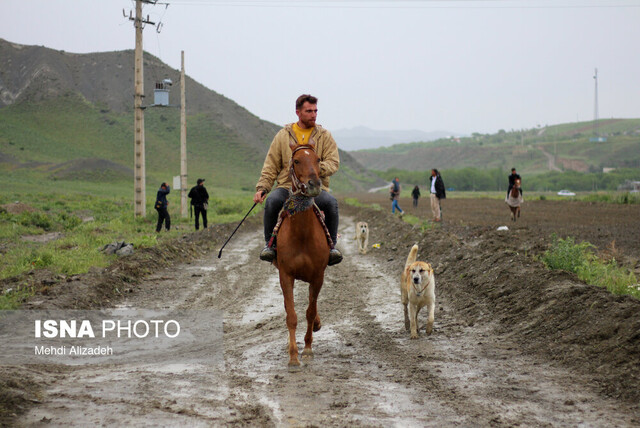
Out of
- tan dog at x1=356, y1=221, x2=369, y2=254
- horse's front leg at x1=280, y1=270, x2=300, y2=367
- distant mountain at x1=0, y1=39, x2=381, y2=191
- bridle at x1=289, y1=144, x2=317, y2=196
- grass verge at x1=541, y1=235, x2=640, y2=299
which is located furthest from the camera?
distant mountain at x1=0, y1=39, x2=381, y2=191

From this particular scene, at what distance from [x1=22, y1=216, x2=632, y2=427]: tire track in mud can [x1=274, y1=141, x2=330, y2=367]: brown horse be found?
633 mm

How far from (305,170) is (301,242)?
1043 mm

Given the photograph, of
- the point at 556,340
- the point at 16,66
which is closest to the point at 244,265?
the point at 556,340

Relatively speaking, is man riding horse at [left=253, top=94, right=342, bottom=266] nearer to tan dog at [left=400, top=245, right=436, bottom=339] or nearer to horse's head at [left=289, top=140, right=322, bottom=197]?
horse's head at [left=289, top=140, right=322, bottom=197]

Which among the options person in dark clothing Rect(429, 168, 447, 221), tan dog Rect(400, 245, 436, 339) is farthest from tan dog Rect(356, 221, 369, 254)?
tan dog Rect(400, 245, 436, 339)

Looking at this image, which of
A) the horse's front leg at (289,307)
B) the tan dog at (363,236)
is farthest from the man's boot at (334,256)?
the tan dog at (363,236)

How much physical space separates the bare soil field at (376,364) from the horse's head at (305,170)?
2.09 m

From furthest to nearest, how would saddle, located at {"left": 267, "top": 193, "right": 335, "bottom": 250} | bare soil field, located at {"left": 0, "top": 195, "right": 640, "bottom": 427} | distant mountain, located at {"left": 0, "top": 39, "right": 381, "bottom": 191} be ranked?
distant mountain, located at {"left": 0, "top": 39, "right": 381, "bottom": 191} < saddle, located at {"left": 267, "top": 193, "right": 335, "bottom": 250} < bare soil field, located at {"left": 0, "top": 195, "right": 640, "bottom": 427}

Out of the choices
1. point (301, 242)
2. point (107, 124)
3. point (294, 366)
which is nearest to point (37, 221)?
point (301, 242)

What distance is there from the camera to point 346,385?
22.5ft

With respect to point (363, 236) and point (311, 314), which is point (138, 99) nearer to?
point (363, 236)

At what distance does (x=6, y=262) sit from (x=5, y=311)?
19.5ft

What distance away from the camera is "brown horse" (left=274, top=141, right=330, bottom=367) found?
7.59m

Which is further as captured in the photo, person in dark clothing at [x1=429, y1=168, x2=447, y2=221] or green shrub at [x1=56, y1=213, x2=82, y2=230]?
person in dark clothing at [x1=429, y1=168, x2=447, y2=221]
